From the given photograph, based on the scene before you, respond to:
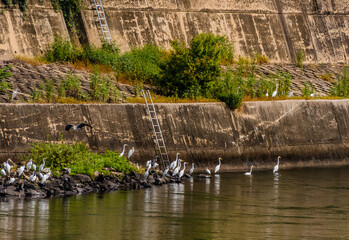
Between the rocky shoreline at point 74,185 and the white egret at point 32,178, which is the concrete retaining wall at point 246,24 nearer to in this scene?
the rocky shoreline at point 74,185

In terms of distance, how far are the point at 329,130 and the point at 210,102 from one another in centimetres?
536

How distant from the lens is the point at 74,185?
22.0 m

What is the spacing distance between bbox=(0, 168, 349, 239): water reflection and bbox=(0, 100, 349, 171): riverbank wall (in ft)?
10.2

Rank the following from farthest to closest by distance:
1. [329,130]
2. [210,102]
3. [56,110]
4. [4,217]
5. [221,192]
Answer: [329,130] → [210,102] → [56,110] → [221,192] → [4,217]

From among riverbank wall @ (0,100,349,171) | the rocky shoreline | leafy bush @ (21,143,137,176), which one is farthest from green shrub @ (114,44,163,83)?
leafy bush @ (21,143,137,176)

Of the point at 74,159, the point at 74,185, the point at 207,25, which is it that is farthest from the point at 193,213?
the point at 207,25

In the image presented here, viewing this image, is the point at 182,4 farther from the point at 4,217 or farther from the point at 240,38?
the point at 4,217

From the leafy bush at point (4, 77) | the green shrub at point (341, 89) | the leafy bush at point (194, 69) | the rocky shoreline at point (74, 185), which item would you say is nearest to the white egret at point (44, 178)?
the rocky shoreline at point (74, 185)

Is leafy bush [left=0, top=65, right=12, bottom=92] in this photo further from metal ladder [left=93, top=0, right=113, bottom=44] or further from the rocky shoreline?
metal ladder [left=93, top=0, right=113, bottom=44]

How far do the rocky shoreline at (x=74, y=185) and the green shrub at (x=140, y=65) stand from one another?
27.6ft

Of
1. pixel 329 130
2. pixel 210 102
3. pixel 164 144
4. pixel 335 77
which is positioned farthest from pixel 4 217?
pixel 335 77

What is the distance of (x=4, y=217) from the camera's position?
680 inches

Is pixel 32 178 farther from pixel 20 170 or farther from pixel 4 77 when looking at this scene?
pixel 4 77

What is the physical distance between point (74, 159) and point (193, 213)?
17.8ft
